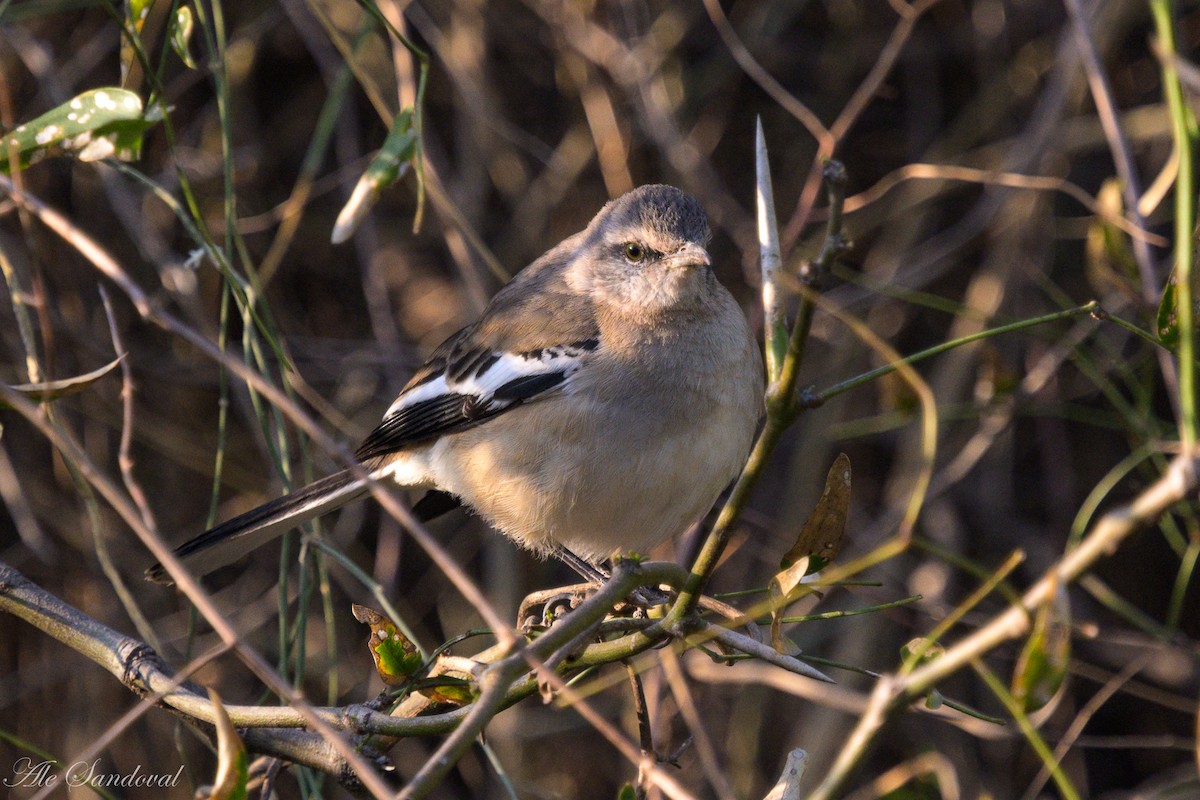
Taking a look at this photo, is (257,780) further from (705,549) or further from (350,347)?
(350,347)

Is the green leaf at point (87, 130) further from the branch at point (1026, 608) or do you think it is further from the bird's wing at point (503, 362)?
the branch at point (1026, 608)

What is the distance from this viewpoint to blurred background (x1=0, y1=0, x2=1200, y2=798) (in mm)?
4684

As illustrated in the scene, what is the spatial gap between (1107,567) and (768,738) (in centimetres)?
180

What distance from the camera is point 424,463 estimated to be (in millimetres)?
3650

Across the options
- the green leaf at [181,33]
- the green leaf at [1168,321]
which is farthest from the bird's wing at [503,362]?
the green leaf at [1168,321]

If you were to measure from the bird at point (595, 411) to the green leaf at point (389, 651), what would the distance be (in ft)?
3.49

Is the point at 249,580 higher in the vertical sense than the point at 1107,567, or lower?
higher

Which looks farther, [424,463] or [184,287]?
[184,287]

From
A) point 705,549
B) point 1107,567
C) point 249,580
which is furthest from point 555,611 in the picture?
point 1107,567

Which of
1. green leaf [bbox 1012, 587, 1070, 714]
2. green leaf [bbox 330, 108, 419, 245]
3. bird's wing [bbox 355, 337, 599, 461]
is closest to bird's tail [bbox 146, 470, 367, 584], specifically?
bird's wing [bbox 355, 337, 599, 461]

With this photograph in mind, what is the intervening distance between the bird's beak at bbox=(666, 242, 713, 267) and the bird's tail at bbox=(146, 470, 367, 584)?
1123mm

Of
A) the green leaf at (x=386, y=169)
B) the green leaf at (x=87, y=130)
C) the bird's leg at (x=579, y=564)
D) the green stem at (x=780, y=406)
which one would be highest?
the green leaf at (x=87, y=130)

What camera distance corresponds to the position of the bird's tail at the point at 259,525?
3.15 m

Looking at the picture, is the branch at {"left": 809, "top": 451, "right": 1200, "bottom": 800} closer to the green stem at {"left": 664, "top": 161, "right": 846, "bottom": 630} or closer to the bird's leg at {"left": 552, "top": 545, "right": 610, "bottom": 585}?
the green stem at {"left": 664, "top": 161, "right": 846, "bottom": 630}
